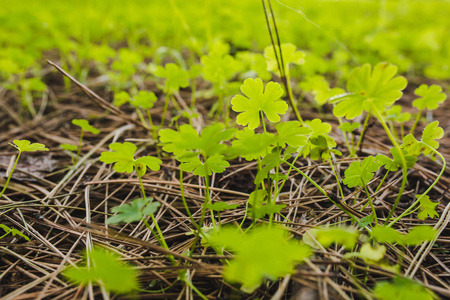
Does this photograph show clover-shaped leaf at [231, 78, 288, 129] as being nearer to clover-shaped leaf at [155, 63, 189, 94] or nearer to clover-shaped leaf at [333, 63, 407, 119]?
clover-shaped leaf at [333, 63, 407, 119]

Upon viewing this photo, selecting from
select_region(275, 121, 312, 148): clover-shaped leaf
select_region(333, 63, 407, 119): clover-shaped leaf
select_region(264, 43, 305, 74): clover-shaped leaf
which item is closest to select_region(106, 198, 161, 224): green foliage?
select_region(275, 121, 312, 148): clover-shaped leaf

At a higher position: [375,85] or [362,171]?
[375,85]

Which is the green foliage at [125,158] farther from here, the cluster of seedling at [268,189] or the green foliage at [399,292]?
the green foliage at [399,292]

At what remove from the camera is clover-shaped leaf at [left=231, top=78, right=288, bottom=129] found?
127cm

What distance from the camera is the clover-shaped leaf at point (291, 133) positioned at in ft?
3.68

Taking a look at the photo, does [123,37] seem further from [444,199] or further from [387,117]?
[444,199]

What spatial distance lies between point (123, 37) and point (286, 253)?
158 inches

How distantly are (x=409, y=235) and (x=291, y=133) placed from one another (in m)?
0.50

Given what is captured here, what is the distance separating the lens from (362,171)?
1.20 metres

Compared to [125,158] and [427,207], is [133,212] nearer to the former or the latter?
[125,158]

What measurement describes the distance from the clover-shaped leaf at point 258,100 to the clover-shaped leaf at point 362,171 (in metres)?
0.36

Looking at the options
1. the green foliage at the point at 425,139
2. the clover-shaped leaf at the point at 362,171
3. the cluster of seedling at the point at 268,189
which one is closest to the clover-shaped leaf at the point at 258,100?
the cluster of seedling at the point at 268,189

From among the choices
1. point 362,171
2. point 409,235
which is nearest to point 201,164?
point 362,171

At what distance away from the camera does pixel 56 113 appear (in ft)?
7.80
